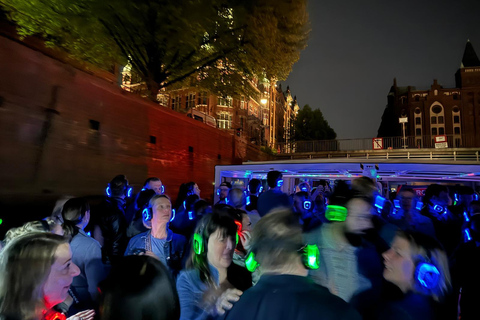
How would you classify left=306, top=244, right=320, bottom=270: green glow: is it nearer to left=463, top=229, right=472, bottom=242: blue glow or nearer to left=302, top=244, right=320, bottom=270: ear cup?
left=302, top=244, right=320, bottom=270: ear cup

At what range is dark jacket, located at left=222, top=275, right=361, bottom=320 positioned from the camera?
1259 mm

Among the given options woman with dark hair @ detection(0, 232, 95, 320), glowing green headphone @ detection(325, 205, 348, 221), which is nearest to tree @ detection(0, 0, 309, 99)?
glowing green headphone @ detection(325, 205, 348, 221)

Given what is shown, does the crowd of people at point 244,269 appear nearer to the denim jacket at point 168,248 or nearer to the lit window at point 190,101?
the denim jacket at point 168,248

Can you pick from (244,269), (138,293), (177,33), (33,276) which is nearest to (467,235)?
(244,269)

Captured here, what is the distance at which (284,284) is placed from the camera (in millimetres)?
1396

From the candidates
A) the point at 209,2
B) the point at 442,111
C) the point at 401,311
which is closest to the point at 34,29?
the point at 209,2

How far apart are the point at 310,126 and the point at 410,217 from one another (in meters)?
46.4

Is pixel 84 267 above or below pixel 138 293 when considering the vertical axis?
below

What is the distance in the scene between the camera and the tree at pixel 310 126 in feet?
160

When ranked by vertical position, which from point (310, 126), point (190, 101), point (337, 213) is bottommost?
point (337, 213)

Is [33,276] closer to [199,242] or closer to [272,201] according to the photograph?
[199,242]

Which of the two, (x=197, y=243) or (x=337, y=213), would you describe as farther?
(x=337, y=213)

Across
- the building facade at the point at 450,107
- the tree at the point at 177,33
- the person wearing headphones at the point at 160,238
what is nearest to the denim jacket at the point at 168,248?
the person wearing headphones at the point at 160,238

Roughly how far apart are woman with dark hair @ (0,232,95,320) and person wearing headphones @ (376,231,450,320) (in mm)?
1981
